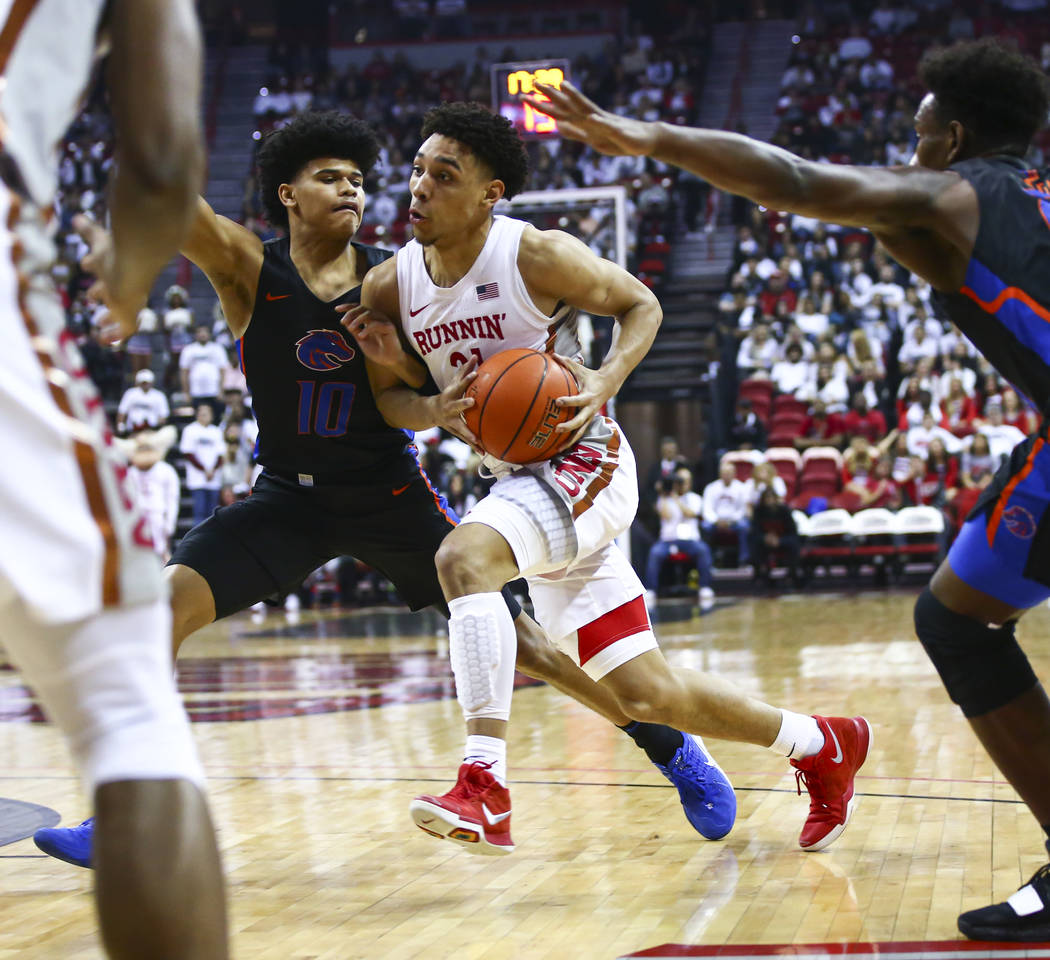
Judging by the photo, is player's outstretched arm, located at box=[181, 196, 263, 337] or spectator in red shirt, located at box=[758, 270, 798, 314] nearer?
Answer: player's outstretched arm, located at box=[181, 196, 263, 337]

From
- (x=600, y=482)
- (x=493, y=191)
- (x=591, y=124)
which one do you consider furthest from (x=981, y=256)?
(x=493, y=191)

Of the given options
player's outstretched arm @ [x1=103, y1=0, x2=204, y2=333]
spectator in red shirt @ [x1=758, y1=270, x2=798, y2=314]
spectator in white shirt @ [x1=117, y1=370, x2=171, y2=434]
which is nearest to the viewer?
player's outstretched arm @ [x1=103, y1=0, x2=204, y2=333]

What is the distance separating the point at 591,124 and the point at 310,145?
6.07 ft

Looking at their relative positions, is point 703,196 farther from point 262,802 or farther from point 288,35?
point 262,802

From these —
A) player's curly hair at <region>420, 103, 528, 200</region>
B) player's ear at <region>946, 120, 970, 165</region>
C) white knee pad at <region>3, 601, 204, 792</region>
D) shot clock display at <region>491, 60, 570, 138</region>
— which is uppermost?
shot clock display at <region>491, 60, 570, 138</region>

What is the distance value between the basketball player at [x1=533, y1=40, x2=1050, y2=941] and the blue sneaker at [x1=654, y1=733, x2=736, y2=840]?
3.54ft

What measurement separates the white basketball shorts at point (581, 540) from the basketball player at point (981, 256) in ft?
3.10

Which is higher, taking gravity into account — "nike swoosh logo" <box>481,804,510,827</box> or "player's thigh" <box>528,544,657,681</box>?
"player's thigh" <box>528,544,657,681</box>

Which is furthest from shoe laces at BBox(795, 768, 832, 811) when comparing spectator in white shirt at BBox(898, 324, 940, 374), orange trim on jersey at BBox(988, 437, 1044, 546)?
spectator in white shirt at BBox(898, 324, 940, 374)

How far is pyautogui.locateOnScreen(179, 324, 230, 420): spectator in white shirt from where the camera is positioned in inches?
624

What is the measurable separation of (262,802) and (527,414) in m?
1.99

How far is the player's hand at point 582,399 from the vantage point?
142 inches

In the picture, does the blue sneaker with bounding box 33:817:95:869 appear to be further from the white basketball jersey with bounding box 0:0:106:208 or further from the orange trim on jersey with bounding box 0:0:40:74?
the orange trim on jersey with bounding box 0:0:40:74

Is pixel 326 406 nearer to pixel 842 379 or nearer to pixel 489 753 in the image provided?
pixel 489 753
